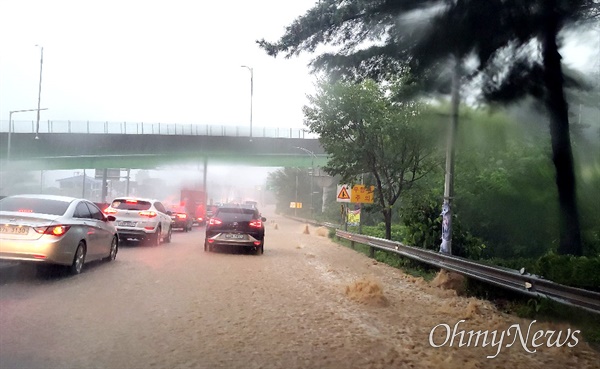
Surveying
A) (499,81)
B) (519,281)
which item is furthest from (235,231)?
(499,81)

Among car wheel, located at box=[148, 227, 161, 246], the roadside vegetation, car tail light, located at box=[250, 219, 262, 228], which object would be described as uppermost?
the roadside vegetation

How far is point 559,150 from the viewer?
740cm

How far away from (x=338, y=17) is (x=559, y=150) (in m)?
3.39

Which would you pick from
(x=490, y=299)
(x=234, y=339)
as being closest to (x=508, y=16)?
(x=234, y=339)

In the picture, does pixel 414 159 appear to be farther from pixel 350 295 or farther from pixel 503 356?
pixel 503 356

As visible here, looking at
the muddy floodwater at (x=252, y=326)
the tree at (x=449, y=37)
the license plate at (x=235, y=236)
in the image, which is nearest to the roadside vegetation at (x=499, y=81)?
the tree at (x=449, y=37)

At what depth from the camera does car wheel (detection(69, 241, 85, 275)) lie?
1112 centimetres

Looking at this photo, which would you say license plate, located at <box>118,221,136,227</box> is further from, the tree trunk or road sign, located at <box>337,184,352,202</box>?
the tree trunk

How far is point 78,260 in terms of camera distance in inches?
448

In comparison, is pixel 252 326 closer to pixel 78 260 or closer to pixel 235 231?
pixel 78 260

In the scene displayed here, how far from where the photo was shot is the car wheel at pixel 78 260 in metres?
11.1

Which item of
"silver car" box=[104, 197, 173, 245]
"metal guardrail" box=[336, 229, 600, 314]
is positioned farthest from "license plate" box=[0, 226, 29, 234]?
"silver car" box=[104, 197, 173, 245]

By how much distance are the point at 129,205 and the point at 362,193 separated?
9.07 meters

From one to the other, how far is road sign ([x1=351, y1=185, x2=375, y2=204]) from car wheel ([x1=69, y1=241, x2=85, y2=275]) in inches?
508
